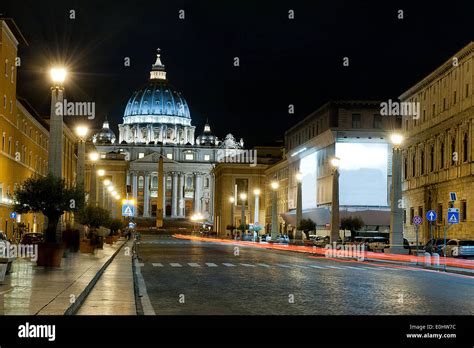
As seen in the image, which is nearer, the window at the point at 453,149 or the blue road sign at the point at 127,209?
the blue road sign at the point at 127,209

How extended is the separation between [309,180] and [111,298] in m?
87.8

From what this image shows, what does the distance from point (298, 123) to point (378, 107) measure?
80.2 feet

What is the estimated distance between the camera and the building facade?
57094 millimetres

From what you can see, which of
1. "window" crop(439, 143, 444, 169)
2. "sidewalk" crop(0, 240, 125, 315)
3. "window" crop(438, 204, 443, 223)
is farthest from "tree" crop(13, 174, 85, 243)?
"window" crop(439, 143, 444, 169)

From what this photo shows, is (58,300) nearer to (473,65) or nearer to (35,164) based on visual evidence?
(473,65)

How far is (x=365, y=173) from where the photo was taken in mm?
90312

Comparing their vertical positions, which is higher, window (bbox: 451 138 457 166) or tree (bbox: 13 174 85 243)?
window (bbox: 451 138 457 166)

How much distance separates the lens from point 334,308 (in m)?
16.9

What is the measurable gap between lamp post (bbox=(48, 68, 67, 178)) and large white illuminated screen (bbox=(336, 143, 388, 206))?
5921 cm

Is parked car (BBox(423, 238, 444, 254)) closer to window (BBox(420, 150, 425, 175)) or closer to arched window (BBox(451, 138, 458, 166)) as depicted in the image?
arched window (BBox(451, 138, 458, 166))

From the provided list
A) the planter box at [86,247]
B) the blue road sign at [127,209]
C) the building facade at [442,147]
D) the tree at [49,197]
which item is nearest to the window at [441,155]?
the building facade at [442,147]

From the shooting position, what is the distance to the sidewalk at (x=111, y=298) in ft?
51.1

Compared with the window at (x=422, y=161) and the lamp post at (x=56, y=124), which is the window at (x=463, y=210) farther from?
the lamp post at (x=56, y=124)
